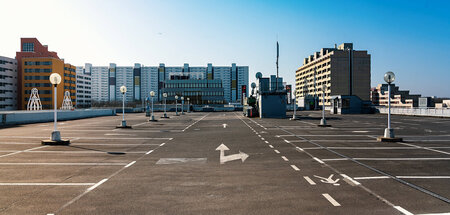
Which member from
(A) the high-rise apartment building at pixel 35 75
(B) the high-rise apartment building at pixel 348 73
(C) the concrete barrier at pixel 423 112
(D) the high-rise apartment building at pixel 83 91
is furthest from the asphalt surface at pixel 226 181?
(D) the high-rise apartment building at pixel 83 91

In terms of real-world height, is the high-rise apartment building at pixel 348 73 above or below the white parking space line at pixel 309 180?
above

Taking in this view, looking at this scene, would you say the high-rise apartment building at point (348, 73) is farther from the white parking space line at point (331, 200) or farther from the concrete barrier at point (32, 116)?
the white parking space line at point (331, 200)

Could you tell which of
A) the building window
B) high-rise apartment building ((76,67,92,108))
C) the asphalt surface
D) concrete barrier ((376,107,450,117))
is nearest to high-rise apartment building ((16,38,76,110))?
the building window

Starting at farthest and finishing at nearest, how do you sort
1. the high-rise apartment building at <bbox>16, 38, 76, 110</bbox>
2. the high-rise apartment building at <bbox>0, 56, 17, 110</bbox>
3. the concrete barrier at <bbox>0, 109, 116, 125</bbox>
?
the high-rise apartment building at <bbox>16, 38, 76, 110</bbox>
the high-rise apartment building at <bbox>0, 56, 17, 110</bbox>
the concrete barrier at <bbox>0, 109, 116, 125</bbox>

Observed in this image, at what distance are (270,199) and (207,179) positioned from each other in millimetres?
2209

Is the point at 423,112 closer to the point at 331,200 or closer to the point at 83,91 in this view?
the point at 331,200

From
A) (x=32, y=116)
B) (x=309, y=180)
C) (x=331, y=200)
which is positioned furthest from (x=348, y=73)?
(x=331, y=200)

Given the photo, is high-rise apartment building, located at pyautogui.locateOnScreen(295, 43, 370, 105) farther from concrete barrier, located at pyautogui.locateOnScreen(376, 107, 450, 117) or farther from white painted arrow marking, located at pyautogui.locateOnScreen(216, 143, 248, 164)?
white painted arrow marking, located at pyautogui.locateOnScreen(216, 143, 248, 164)

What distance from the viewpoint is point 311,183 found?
722cm

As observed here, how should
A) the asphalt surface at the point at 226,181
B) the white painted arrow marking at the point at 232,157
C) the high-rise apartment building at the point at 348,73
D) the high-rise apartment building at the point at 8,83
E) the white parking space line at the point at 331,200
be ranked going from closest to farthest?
the asphalt surface at the point at 226,181 < the white parking space line at the point at 331,200 < the white painted arrow marking at the point at 232,157 < the high-rise apartment building at the point at 8,83 < the high-rise apartment building at the point at 348,73

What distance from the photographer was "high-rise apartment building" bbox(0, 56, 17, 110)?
10387 cm

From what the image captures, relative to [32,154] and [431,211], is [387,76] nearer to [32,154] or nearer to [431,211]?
[431,211]

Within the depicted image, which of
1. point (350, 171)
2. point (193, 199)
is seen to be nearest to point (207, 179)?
point (193, 199)

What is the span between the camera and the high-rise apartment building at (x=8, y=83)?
341 feet
